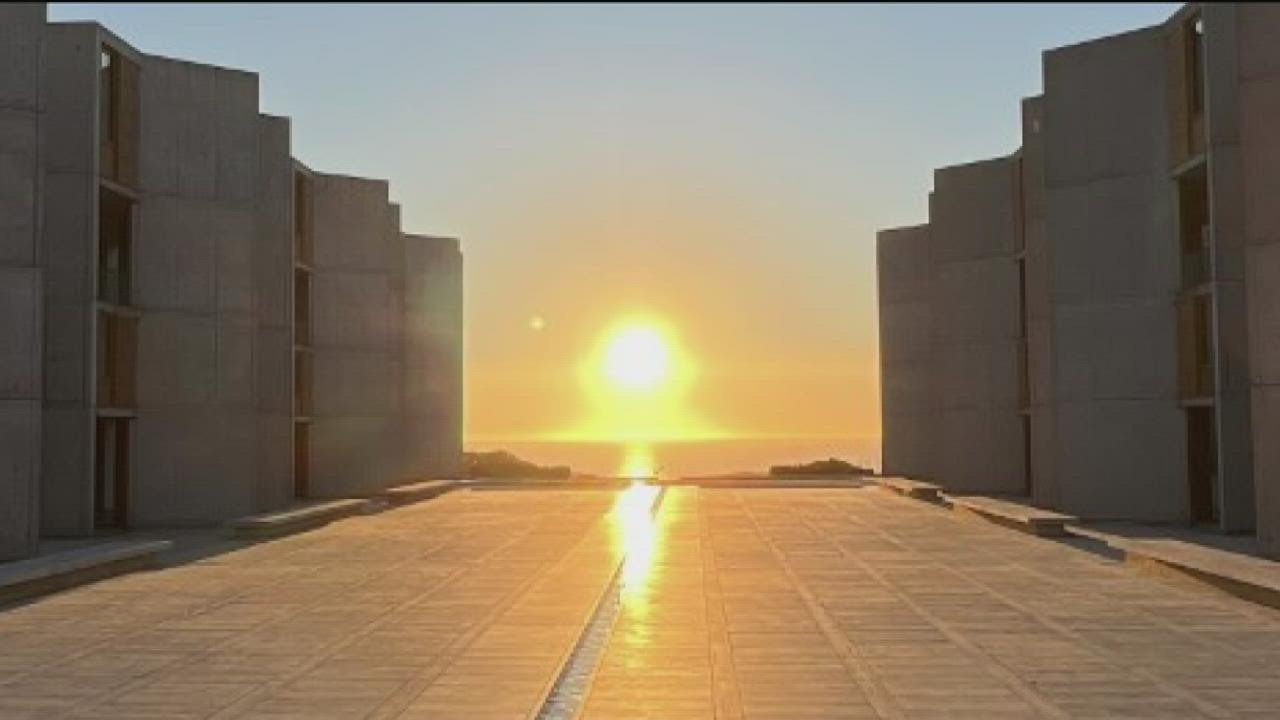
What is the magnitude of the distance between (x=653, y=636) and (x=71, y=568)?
10735mm

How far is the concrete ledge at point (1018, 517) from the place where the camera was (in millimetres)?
29484

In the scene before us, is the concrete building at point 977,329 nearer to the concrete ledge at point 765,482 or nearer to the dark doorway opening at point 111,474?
the concrete ledge at point 765,482

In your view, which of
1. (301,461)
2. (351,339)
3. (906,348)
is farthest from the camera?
(906,348)

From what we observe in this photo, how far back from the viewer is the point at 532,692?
12289 mm

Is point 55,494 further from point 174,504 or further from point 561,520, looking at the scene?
point 561,520

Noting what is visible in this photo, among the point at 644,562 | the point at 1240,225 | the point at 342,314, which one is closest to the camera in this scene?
the point at 644,562

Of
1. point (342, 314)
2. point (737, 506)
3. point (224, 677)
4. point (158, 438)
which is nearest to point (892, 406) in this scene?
point (737, 506)

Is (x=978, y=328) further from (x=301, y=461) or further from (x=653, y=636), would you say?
(x=653, y=636)

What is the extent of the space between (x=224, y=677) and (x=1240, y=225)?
24518mm

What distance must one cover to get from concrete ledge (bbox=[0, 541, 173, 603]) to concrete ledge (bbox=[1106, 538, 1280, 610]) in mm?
16985

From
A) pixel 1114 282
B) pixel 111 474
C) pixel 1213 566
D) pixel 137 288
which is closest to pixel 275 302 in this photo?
pixel 137 288

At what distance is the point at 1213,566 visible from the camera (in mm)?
20156

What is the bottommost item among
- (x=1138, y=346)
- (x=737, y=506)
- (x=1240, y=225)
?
(x=737, y=506)

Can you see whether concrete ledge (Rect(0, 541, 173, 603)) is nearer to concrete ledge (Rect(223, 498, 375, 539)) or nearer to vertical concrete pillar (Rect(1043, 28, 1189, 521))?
concrete ledge (Rect(223, 498, 375, 539))
